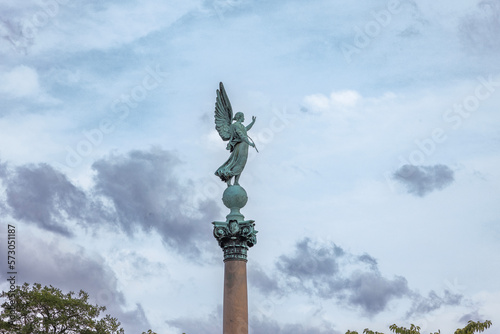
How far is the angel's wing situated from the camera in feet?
122

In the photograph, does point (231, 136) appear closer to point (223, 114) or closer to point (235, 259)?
point (223, 114)

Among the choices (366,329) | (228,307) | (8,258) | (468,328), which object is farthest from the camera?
(8,258)

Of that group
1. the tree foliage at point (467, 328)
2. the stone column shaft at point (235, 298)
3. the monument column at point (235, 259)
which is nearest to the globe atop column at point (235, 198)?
the monument column at point (235, 259)

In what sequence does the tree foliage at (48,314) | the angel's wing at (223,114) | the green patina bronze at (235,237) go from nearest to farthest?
the green patina bronze at (235,237) → the angel's wing at (223,114) → the tree foliage at (48,314)

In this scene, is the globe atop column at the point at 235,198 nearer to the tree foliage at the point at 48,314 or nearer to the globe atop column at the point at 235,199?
the globe atop column at the point at 235,199

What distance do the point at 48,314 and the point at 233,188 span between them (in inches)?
899

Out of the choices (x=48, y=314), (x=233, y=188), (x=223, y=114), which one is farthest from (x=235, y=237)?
(x=48, y=314)

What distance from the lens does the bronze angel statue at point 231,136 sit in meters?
35.8

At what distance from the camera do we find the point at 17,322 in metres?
52.3

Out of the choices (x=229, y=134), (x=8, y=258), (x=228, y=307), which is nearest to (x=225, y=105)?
(x=229, y=134)

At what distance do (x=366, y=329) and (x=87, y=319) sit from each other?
59.2ft

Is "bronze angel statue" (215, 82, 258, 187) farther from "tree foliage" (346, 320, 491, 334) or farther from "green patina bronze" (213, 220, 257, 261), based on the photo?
"tree foliage" (346, 320, 491, 334)

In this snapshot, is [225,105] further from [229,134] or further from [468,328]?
[468,328]

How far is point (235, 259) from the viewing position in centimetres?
3344
